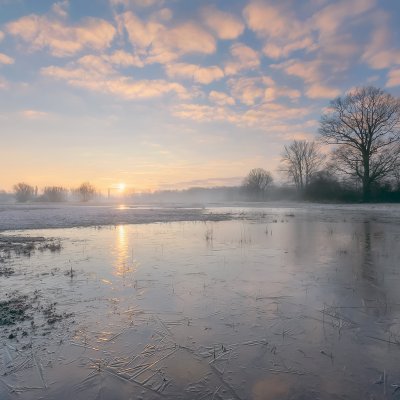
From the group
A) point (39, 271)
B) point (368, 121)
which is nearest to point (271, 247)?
point (39, 271)

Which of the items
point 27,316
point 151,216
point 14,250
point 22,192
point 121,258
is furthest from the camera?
point 22,192

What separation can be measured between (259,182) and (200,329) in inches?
3974

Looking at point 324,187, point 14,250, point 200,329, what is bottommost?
point 200,329

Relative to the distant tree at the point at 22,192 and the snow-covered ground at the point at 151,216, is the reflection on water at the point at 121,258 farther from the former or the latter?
the distant tree at the point at 22,192

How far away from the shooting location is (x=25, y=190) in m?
103

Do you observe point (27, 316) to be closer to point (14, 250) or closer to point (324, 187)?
point (14, 250)

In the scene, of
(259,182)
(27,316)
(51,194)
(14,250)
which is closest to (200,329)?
(27,316)

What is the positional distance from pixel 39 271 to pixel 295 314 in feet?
22.6

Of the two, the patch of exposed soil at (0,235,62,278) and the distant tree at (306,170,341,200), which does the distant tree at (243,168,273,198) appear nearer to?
the distant tree at (306,170,341,200)

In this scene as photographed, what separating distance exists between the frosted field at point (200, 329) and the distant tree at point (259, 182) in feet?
312

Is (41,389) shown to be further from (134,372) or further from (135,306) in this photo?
(135,306)

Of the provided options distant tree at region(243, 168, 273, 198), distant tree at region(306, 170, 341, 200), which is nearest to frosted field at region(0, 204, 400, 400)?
distant tree at region(306, 170, 341, 200)

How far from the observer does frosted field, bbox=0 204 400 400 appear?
135 inches

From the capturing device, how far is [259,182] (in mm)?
103250
